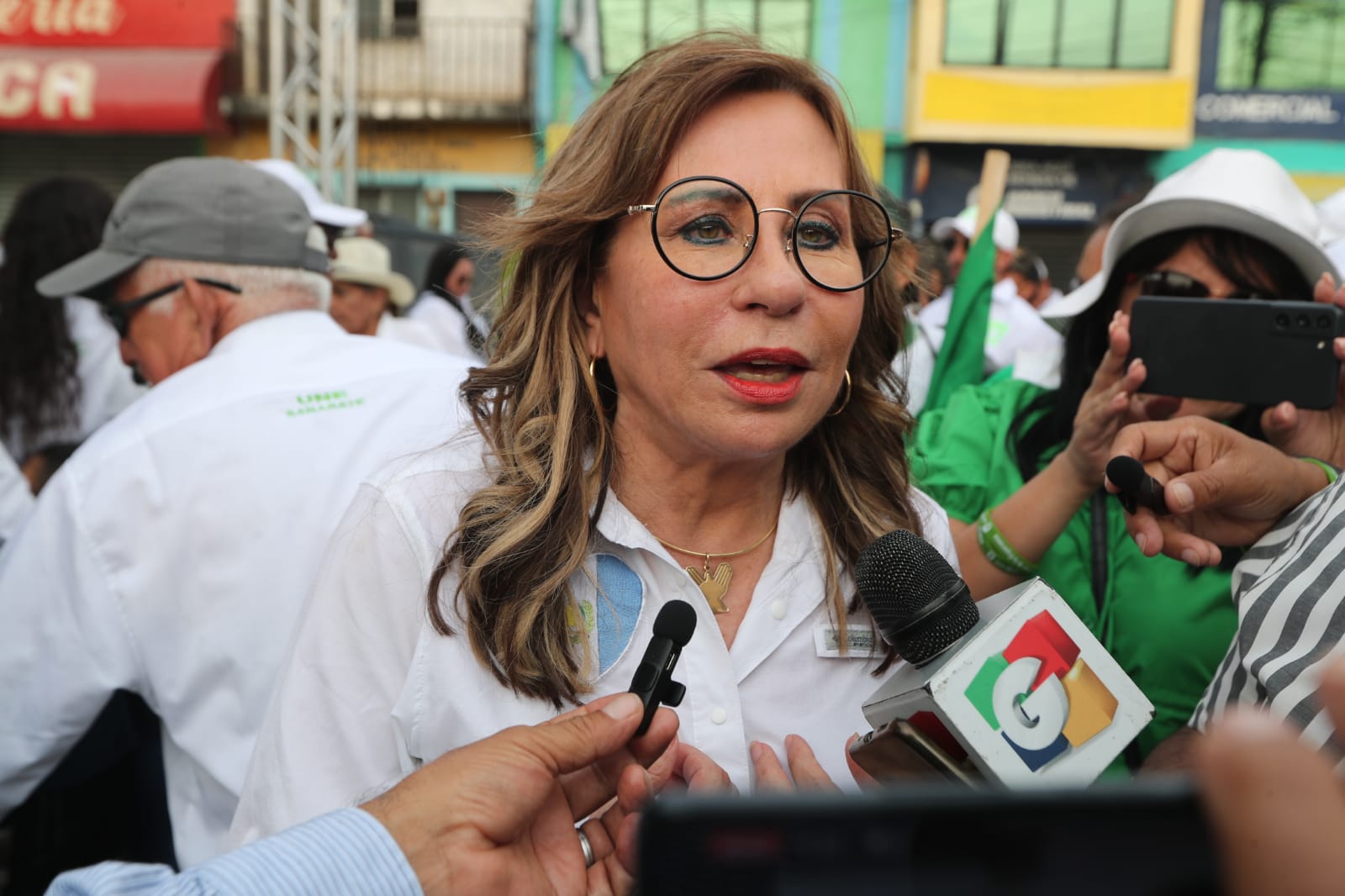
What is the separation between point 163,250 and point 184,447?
815mm

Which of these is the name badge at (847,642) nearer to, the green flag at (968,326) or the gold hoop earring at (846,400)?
the gold hoop earring at (846,400)

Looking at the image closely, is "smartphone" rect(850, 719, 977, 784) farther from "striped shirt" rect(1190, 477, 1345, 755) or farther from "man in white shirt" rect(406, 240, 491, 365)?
"man in white shirt" rect(406, 240, 491, 365)

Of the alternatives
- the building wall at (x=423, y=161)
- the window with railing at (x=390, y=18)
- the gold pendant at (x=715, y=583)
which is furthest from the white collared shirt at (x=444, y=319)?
the window with railing at (x=390, y=18)

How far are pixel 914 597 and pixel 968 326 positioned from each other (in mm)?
2685

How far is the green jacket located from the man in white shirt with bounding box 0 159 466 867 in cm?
116

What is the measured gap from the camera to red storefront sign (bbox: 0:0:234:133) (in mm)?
17234

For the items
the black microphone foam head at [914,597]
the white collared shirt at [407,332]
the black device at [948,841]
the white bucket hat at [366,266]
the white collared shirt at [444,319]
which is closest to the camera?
the black device at [948,841]

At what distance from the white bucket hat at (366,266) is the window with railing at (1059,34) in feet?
44.7

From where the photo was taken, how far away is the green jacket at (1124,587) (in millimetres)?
2199

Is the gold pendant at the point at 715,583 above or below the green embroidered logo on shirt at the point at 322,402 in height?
below

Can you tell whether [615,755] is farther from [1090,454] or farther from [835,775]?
[1090,454]

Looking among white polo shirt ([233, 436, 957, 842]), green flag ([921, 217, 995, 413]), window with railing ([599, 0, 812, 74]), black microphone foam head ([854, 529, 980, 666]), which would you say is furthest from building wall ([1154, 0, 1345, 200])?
black microphone foam head ([854, 529, 980, 666])

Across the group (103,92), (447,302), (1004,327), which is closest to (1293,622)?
(1004,327)

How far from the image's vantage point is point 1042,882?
55 cm
